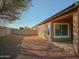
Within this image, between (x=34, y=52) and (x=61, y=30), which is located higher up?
(x=61, y=30)

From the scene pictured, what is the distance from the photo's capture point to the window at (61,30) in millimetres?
21516

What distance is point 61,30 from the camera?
71.4ft

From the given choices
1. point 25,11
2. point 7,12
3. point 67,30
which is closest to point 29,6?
point 25,11

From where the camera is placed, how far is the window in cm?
2152

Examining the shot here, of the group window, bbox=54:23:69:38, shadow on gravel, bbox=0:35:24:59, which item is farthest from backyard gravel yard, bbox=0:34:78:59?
window, bbox=54:23:69:38

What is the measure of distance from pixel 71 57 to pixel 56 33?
1107cm

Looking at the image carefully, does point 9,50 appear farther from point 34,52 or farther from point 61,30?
point 61,30

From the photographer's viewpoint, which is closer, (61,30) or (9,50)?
(9,50)

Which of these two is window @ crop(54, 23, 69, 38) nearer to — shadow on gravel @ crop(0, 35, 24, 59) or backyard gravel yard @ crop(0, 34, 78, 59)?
shadow on gravel @ crop(0, 35, 24, 59)

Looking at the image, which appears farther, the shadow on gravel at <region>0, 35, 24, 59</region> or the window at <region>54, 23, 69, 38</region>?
the window at <region>54, 23, 69, 38</region>

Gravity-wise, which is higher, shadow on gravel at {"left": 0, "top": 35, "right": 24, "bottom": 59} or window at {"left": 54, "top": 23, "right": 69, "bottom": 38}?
window at {"left": 54, "top": 23, "right": 69, "bottom": 38}

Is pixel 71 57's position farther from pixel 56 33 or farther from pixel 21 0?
pixel 56 33

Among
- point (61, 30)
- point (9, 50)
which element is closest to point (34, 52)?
point (9, 50)

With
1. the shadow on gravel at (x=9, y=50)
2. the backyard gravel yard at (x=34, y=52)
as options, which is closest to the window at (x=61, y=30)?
the shadow on gravel at (x=9, y=50)
